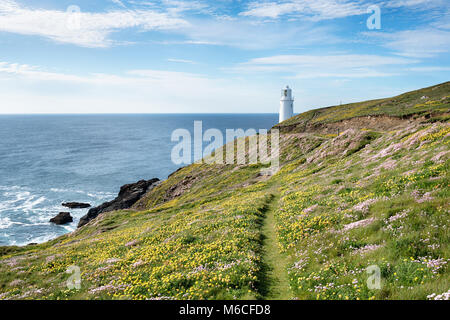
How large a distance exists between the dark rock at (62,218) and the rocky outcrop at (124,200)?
4278 millimetres

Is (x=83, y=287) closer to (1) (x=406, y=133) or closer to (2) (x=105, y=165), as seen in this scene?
(1) (x=406, y=133)

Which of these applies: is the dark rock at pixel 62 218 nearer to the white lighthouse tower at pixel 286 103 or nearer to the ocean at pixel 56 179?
the ocean at pixel 56 179

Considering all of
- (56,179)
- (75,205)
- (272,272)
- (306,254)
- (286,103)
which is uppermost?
(286,103)

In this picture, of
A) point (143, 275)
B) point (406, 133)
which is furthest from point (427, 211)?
point (406, 133)

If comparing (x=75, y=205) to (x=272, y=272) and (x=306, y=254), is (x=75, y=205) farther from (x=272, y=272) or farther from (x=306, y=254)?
(x=306, y=254)

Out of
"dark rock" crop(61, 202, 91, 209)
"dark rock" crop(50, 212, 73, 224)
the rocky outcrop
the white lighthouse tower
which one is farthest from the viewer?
the white lighthouse tower

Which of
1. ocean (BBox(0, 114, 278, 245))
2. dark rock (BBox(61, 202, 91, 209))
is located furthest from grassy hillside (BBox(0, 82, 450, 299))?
dark rock (BBox(61, 202, 91, 209))

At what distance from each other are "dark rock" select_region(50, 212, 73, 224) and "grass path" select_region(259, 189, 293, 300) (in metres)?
68.5

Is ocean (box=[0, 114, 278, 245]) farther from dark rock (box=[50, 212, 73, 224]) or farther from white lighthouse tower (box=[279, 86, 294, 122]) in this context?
white lighthouse tower (box=[279, 86, 294, 122])

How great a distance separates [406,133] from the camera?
111 ft

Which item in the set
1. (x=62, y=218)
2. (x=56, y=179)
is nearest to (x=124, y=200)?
(x=62, y=218)

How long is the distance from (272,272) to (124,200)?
72.6 m

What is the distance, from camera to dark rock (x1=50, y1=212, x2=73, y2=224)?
225 ft

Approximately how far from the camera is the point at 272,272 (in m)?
12.8
